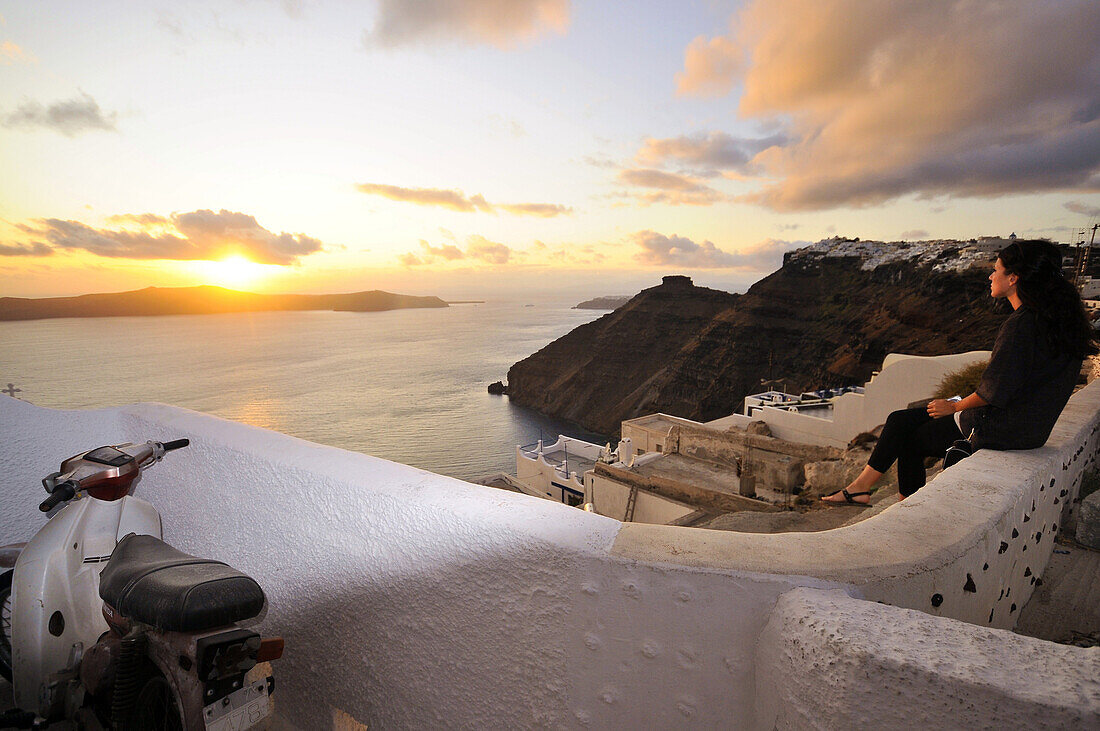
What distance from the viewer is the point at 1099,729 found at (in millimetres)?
731

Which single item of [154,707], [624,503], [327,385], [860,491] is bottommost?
[327,385]

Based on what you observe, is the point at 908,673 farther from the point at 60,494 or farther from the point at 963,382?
the point at 963,382

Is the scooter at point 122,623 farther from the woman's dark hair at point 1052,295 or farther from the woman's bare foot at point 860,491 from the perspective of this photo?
the woman's dark hair at point 1052,295

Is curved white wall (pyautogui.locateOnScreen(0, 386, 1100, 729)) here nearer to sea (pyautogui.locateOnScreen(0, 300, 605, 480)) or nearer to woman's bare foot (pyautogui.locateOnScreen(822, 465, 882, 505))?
woman's bare foot (pyautogui.locateOnScreen(822, 465, 882, 505))

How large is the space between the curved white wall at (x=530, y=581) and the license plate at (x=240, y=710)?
0.32 m

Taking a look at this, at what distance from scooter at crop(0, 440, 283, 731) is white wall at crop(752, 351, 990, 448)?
34.3 feet

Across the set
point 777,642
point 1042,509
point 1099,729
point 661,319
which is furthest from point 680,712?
point 661,319

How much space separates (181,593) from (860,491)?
309 cm

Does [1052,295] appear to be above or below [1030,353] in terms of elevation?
above

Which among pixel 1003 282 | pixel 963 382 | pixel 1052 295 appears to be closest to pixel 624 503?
pixel 963 382

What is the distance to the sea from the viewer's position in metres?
38.7

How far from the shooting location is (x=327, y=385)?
56.2 m

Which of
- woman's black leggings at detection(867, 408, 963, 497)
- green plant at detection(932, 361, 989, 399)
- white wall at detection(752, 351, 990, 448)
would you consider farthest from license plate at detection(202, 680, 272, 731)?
white wall at detection(752, 351, 990, 448)

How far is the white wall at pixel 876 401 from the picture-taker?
30.4 ft
